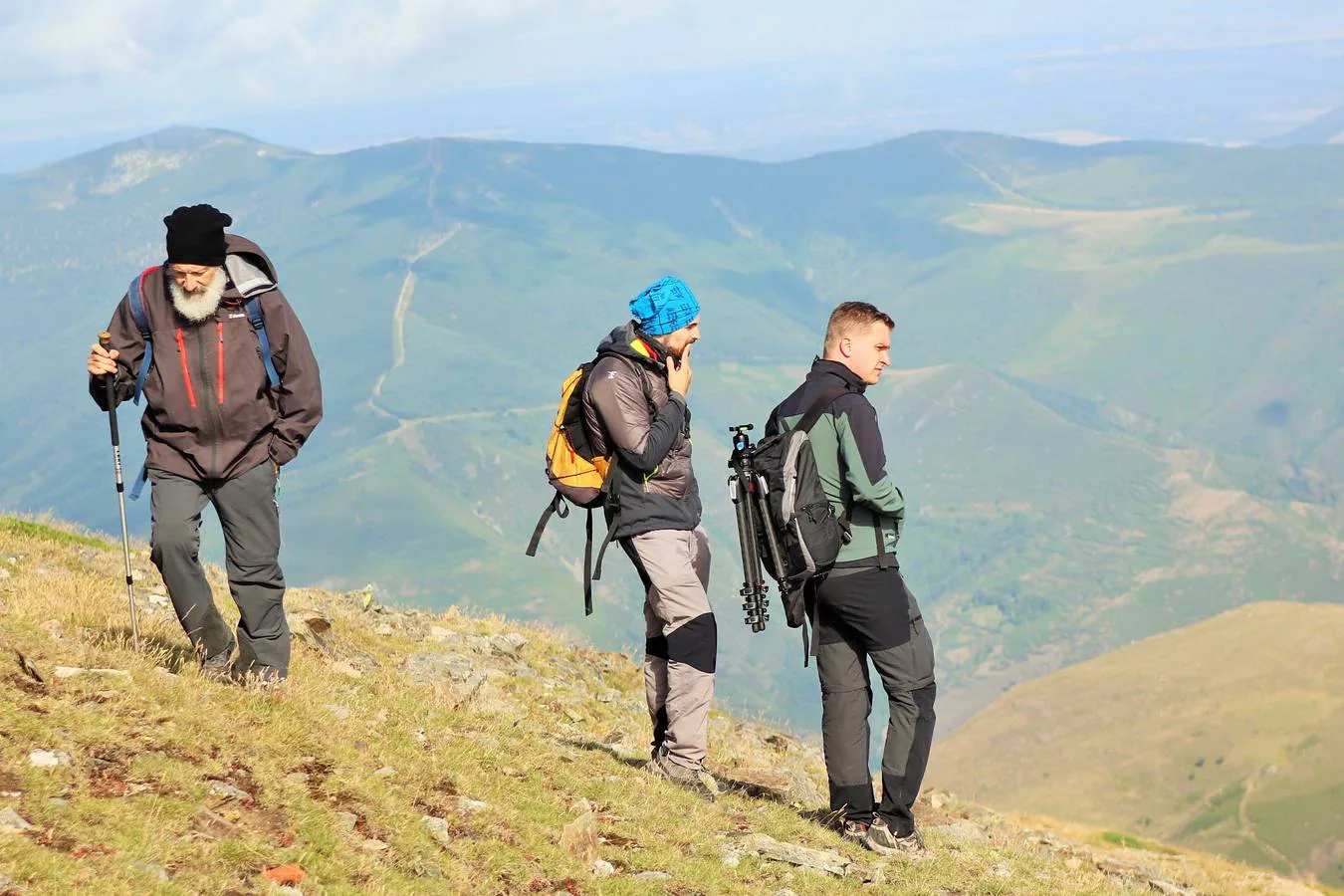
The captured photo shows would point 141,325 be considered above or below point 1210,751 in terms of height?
above

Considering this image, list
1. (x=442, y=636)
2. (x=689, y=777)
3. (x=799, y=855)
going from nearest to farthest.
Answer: (x=799, y=855) → (x=689, y=777) → (x=442, y=636)

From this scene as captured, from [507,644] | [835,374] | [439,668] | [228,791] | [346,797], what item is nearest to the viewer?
[228,791]

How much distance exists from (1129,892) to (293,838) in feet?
22.2

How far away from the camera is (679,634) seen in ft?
30.1

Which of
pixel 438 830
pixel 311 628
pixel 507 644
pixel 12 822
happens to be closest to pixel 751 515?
pixel 438 830

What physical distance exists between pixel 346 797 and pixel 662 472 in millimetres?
3082

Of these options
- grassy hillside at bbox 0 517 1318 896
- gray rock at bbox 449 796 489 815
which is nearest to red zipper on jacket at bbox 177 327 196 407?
grassy hillside at bbox 0 517 1318 896

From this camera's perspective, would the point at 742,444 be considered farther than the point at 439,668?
No

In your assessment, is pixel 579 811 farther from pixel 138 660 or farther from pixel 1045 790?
pixel 1045 790

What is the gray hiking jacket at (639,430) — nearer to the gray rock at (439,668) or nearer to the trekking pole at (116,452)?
the trekking pole at (116,452)

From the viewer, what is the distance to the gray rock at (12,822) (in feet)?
17.9

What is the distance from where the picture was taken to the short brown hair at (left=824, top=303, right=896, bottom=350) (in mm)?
8758

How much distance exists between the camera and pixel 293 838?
6.29 meters

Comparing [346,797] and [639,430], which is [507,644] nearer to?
[639,430]
